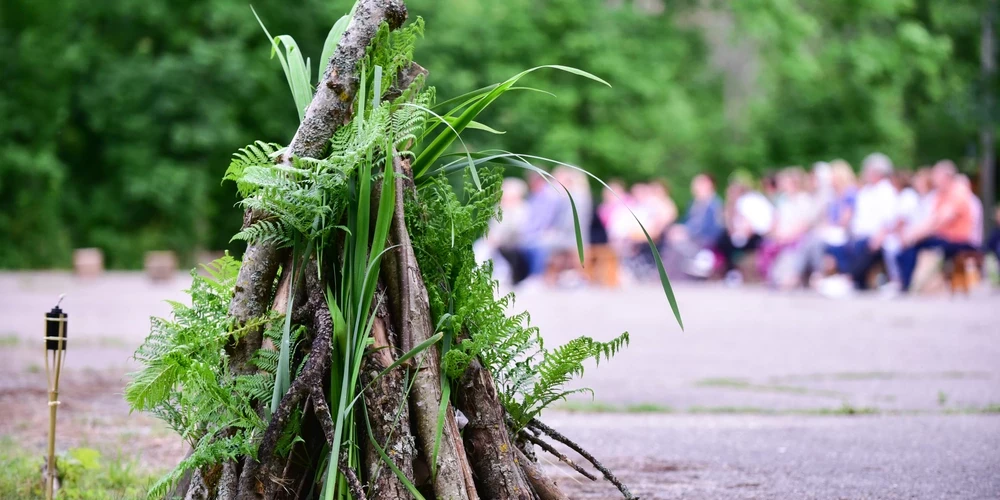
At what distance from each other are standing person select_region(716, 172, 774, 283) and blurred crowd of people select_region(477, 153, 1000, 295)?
Result: 0.06ft

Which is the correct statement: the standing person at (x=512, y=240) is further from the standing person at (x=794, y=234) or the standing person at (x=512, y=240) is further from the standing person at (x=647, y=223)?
the standing person at (x=794, y=234)

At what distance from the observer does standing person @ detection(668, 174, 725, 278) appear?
69.8 ft

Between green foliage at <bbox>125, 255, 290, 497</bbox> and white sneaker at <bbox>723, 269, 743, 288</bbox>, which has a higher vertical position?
white sneaker at <bbox>723, 269, 743, 288</bbox>

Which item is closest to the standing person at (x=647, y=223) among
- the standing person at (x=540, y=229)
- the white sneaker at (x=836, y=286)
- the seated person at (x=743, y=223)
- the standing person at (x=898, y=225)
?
the seated person at (x=743, y=223)

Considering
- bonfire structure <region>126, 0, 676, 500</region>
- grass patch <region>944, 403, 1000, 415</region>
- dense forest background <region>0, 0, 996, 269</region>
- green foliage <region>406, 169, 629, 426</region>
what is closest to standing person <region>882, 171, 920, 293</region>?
dense forest background <region>0, 0, 996, 269</region>

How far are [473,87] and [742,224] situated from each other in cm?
1183

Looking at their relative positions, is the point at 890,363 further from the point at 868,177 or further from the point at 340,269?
the point at 868,177

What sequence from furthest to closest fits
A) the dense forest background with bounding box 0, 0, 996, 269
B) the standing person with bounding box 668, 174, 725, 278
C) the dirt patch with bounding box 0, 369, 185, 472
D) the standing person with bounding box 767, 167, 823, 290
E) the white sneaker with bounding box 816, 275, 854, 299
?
the dense forest background with bounding box 0, 0, 996, 269, the standing person with bounding box 668, 174, 725, 278, the standing person with bounding box 767, 167, 823, 290, the white sneaker with bounding box 816, 275, 854, 299, the dirt patch with bounding box 0, 369, 185, 472

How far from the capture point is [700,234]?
2134 cm

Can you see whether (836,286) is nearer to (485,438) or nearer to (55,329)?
(485,438)

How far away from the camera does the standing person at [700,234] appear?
2128cm

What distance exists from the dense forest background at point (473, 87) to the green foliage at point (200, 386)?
2052cm

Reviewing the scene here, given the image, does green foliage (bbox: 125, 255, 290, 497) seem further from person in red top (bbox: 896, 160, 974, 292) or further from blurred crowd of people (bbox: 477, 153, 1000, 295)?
person in red top (bbox: 896, 160, 974, 292)

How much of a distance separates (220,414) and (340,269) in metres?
0.46
